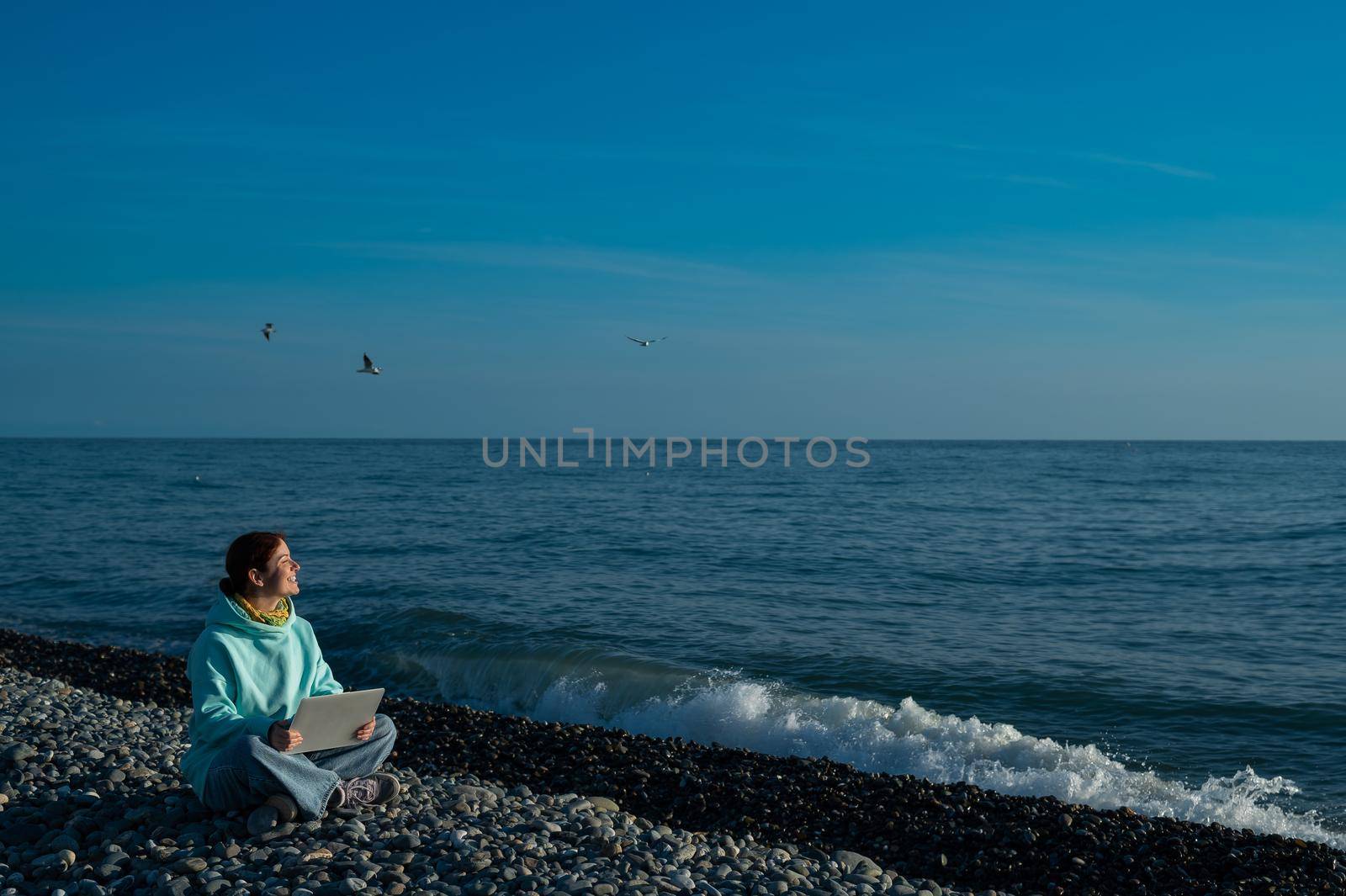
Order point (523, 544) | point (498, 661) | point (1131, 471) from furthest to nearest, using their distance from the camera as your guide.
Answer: point (1131, 471) → point (523, 544) → point (498, 661)

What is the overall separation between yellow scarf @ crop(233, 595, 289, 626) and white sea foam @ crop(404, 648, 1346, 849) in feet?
22.7

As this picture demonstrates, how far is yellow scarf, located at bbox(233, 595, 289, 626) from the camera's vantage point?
19.2ft

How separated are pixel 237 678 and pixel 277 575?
25.6 inches

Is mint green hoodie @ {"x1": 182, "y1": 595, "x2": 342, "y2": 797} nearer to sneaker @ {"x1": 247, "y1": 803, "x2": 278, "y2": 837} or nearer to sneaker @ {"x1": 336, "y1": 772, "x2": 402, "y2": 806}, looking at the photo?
sneaker @ {"x1": 247, "y1": 803, "x2": 278, "y2": 837}

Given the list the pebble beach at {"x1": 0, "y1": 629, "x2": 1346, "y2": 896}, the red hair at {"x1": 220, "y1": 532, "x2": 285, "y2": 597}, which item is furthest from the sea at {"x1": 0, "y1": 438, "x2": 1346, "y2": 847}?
the red hair at {"x1": 220, "y1": 532, "x2": 285, "y2": 597}

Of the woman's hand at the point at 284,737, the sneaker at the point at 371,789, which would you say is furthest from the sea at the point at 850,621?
the woman's hand at the point at 284,737

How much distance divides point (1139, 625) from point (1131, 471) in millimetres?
61511

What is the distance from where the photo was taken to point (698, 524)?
113ft

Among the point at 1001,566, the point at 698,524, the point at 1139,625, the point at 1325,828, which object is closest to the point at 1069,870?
the point at 1325,828

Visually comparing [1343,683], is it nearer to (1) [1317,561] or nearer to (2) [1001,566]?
(2) [1001,566]

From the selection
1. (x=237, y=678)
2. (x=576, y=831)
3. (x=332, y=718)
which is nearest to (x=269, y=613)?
(x=237, y=678)

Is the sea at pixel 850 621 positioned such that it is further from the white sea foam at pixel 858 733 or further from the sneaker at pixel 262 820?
the sneaker at pixel 262 820

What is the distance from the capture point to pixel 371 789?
6500 millimetres

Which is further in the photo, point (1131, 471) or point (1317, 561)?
point (1131, 471)
